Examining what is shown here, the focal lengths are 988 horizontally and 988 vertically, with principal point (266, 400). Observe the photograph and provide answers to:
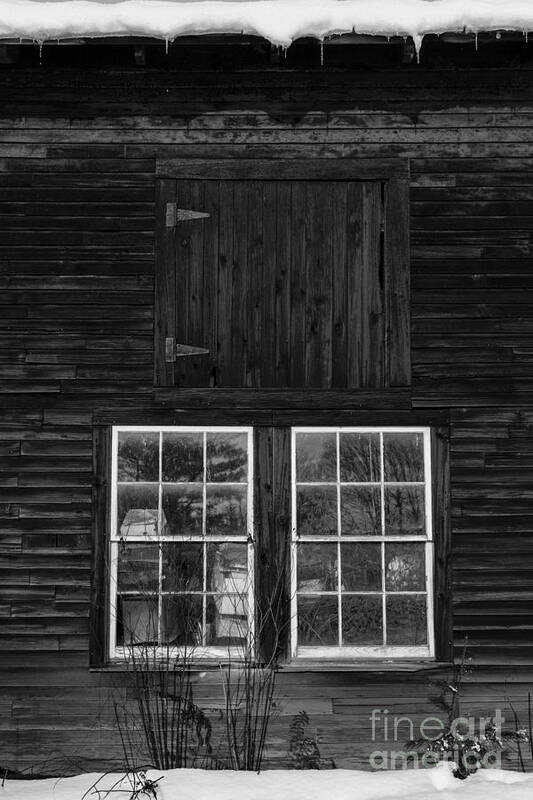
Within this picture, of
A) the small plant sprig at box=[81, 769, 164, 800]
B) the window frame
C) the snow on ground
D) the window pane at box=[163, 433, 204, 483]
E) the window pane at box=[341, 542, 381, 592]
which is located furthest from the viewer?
the window pane at box=[163, 433, 204, 483]

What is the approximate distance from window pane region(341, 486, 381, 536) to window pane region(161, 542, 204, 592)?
114 cm

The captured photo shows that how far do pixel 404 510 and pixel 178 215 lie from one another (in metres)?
2.89

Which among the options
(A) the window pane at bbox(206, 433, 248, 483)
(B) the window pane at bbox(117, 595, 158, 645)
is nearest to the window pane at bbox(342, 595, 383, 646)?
(A) the window pane at bbox(206, 433, 248, 483)

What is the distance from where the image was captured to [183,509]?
759 cm

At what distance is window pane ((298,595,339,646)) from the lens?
7.48 metres

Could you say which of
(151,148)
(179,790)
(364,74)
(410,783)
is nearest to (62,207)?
(151,148)

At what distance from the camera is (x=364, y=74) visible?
25.8 ft

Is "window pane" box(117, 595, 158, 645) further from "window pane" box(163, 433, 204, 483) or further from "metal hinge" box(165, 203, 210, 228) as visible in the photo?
"metal hinge" box(165, 203, 210, 228)

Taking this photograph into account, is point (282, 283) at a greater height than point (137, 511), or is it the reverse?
point (282, 283)

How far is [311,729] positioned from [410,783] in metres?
0.82

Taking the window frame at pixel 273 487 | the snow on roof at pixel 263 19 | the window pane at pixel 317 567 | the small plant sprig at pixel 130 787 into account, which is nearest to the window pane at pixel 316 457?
the window frame at pixel 273 487

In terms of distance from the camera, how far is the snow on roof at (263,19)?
7293 millimetres

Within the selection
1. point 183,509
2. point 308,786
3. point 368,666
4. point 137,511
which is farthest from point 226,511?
point 308,786

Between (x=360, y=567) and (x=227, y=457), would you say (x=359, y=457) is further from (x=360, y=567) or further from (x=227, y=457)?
(x=227, y=457)
